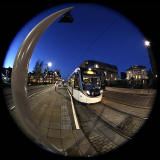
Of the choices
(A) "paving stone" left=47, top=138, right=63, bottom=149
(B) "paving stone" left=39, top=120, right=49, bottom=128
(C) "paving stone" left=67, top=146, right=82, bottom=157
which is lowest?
(C) "paving stone" left=67, top=146, right=82, bottom=157

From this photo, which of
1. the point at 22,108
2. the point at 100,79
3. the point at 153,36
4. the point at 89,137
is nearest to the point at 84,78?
the point at 100,79

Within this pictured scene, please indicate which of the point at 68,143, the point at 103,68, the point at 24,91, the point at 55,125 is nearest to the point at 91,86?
the point at 103,68

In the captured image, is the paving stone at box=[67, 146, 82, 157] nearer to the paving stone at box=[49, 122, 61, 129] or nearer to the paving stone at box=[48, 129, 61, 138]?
the paving stone at box=[48, 129, 61, 138]

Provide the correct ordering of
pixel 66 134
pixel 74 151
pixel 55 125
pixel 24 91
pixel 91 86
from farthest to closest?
pixel 91 86, pixel 55 125, pixel 66 134, pixel 74 151, pixel 24 91

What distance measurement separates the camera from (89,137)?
1.19 metres

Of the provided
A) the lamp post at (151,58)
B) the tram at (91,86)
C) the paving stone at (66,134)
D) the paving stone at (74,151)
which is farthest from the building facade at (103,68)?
the paving stone at (74,151)

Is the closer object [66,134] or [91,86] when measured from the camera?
[66,134]

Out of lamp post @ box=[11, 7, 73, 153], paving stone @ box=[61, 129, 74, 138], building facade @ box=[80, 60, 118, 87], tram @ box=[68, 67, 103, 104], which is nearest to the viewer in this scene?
lamp post @ box=[11, 7, 73, 153]

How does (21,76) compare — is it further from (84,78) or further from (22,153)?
(84,78)

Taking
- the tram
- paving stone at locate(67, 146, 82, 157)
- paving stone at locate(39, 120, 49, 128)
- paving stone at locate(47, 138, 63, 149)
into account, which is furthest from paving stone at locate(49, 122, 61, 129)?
the tram

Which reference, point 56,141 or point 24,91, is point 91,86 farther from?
point 24,91

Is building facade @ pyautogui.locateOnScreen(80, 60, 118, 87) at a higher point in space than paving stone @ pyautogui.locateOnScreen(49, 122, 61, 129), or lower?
higher

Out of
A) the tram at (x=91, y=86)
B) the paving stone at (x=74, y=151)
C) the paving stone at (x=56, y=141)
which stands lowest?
the paving stone at (x=74, y=151)

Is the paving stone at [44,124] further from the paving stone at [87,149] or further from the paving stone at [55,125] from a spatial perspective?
the paving stone at [87,149]
